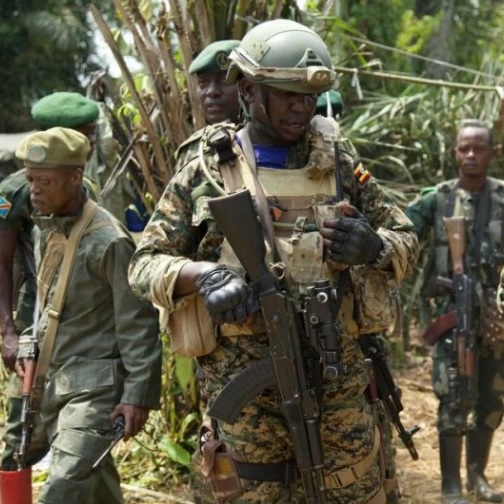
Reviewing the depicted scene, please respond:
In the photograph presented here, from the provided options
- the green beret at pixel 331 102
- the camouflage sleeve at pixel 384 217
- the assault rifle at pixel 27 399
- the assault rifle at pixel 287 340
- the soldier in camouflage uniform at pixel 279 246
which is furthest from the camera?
the green beret at pixel 331 102

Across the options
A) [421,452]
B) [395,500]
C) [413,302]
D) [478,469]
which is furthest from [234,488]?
[413,302]

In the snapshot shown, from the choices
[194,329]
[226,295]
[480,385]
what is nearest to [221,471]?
[194,329]

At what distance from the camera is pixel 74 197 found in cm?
398

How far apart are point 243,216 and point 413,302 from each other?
4.88 metres

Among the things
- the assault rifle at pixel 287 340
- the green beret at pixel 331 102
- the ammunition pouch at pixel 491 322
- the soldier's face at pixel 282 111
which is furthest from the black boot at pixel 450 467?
the soldier's face at pixel 282 111

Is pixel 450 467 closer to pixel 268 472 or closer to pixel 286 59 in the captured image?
pixel 268 472

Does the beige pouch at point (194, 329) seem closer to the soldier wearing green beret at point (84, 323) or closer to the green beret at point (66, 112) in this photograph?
the soldier wearing green beret at point (84, 323)

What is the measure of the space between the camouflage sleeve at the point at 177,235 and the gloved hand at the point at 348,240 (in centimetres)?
38

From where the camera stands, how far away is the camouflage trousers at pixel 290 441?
3.22m

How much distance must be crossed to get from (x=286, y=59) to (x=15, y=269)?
75.5 inches

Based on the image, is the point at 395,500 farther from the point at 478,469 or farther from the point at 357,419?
the point at 478,469

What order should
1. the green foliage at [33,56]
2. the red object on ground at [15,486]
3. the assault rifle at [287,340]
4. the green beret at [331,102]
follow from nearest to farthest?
the assault rifle at [287,340] < the red object on ground at [15,486] < the green beret at [331,102] < the green foliage at [33,56]

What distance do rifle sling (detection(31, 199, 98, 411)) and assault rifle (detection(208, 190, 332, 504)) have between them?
105cm

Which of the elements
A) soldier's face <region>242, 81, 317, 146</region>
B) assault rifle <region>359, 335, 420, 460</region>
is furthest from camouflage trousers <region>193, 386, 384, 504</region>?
assault rifle <region>359, 335, 420, 460</region>
